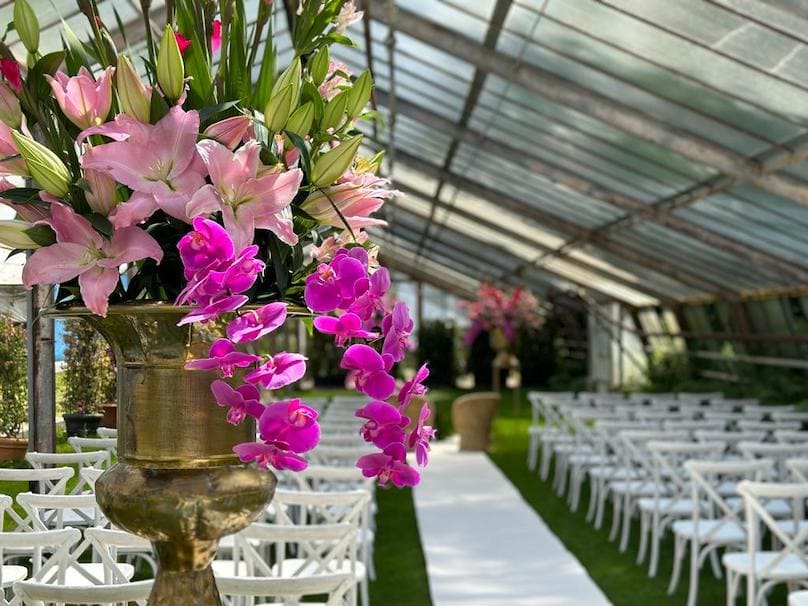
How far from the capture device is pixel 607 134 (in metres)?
7.84

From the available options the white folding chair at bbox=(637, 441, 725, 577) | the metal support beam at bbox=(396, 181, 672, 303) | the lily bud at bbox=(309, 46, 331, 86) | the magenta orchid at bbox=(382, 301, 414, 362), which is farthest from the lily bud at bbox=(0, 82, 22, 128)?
the metal support beam at bbox=(396, 181, 672, 303)

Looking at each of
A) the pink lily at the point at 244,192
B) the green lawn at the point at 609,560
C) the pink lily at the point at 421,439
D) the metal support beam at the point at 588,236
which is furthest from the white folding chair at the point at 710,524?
the metal support beam at the point at 588,236

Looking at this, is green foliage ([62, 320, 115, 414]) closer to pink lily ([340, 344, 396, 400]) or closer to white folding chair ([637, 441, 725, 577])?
pink lily ([340, 344, 396, 400])

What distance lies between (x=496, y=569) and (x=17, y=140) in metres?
5.59

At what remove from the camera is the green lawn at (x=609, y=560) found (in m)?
5.58

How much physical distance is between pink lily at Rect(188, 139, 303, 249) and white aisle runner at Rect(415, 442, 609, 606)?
464 cm

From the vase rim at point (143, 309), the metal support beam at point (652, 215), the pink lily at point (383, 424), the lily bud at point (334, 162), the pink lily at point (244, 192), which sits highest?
the metal support beam at point (652, 215)

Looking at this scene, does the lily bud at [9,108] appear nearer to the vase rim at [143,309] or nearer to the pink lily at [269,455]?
the vase rim at [143,309]

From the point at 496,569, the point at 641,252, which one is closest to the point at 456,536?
the point at 496,569

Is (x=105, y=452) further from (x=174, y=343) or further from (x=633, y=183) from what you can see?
(x=633, y=183)

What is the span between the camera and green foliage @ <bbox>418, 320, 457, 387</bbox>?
23250 mm

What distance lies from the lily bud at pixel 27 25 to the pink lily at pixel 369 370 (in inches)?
19.5

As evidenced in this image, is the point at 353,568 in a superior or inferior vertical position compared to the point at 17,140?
inferior

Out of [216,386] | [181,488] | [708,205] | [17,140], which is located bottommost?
[181,488]
